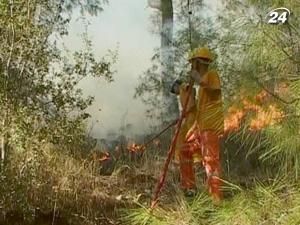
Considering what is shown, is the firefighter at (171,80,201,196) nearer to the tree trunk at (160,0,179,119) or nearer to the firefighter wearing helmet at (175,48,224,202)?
the firefighter wearing helmet at (175,48,224,202)

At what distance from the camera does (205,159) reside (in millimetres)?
4227

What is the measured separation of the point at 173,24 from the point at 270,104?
3587 mm

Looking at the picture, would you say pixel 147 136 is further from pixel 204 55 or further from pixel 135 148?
pixel 204 55

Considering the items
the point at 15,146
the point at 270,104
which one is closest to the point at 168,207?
the point at 270,104

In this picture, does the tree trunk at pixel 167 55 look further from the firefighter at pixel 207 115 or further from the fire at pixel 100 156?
the firefighter at pixel 207 115

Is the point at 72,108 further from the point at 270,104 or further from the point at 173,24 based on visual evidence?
the point at 173,24

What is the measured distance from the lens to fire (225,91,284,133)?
3.20 meters

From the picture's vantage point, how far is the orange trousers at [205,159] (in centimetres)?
392

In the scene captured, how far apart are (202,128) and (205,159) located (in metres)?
0.22

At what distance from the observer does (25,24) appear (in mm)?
4176

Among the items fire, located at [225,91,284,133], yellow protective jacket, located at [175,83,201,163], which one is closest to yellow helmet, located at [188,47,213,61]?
yellow protective jacket, located at [175,83,201,163]

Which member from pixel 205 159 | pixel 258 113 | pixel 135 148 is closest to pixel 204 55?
pixel 205 159

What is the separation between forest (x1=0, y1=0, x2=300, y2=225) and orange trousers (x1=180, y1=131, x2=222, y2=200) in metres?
0.05

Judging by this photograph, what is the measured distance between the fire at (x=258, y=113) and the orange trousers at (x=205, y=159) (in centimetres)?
36
